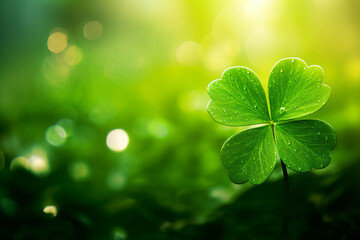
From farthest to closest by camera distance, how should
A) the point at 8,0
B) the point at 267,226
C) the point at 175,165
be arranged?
the point at 8,0 → the point at 175,165 → the point at 267,226

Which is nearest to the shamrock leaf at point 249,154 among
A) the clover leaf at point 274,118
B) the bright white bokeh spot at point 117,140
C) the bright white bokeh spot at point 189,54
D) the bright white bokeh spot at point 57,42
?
the clover leaf at point 274,118

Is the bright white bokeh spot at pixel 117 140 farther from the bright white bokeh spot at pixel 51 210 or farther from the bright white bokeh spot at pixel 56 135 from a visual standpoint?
the bright white bokeh spot at pixel 51 210

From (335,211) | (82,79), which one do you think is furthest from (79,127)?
(335,211)

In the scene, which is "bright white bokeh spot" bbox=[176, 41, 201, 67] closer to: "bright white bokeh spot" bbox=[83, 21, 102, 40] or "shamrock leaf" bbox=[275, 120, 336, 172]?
"bright white bokeh spot" bbox=[83, 21, 102, 40]

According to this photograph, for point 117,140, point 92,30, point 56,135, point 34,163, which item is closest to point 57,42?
point 92,30

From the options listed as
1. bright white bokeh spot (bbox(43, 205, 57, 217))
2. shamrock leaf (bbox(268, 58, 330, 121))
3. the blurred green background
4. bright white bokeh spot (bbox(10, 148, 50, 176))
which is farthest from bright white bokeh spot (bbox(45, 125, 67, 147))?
shamrock leaf (bbox(268, 58, 330, 121))

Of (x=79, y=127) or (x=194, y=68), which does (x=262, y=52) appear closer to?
(x=194, y=68)

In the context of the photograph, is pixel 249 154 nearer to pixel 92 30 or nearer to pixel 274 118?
pixel 274 118

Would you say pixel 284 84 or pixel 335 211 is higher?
pixel 284 84
